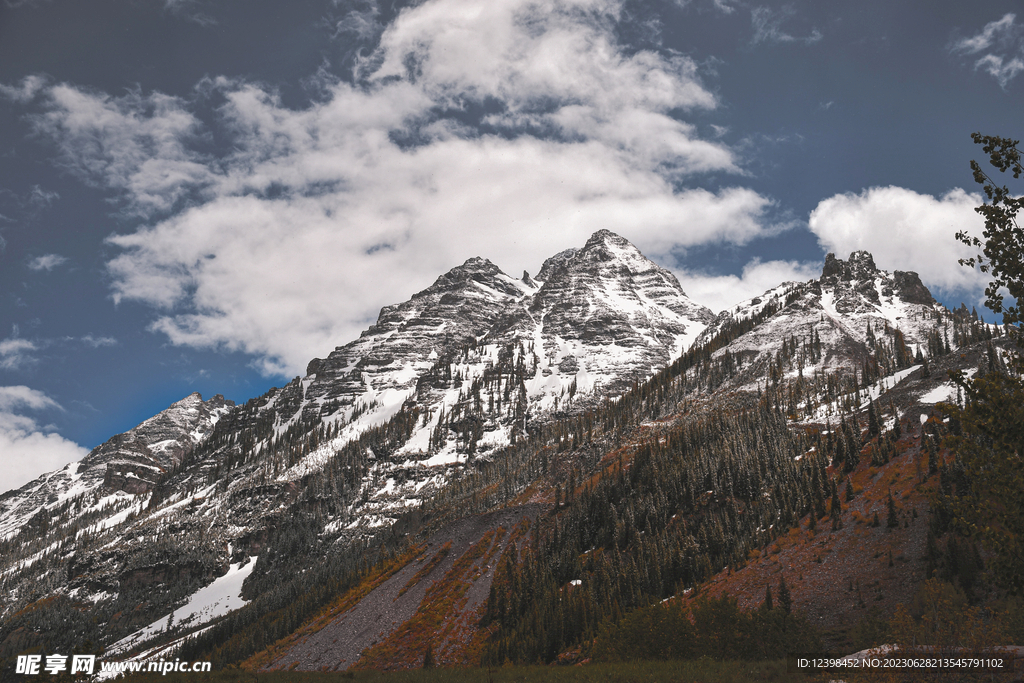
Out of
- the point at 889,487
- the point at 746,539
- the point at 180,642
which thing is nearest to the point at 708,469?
the point at 746,539

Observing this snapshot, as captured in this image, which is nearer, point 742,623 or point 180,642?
point 742,623

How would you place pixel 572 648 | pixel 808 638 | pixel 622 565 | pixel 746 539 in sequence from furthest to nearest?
pixel 622 565, pixel 746 539, pixel 572 648, pixel 808 638

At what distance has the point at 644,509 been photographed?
396ft

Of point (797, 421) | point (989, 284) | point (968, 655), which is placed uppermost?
point (797, 421)

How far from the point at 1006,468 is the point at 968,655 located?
32.8 feet

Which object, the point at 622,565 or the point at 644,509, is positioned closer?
the point at 622,565

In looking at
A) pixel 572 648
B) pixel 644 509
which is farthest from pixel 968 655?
pixel 644 509

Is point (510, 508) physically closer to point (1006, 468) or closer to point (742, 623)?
point (742, 623)

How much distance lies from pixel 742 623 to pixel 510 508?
335ft

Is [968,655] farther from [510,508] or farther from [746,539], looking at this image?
[510,508]

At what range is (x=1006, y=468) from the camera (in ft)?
54.0

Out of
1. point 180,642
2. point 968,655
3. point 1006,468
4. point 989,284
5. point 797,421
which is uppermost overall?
point 797,421

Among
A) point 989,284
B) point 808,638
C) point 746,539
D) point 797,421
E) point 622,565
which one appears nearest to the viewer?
point 989,284

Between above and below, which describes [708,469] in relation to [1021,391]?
above
